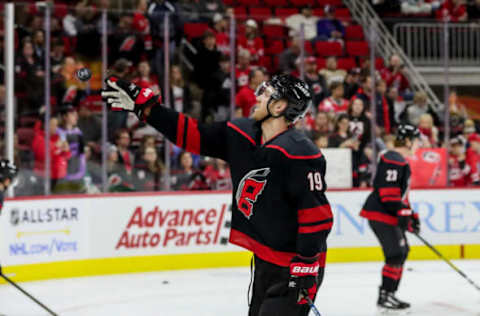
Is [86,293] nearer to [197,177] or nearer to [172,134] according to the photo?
[197,177]

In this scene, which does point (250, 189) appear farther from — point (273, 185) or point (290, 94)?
point (290, 94)

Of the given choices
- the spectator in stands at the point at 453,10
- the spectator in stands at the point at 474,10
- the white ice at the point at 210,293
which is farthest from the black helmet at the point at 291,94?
the spectator in stands at the point at 474,10

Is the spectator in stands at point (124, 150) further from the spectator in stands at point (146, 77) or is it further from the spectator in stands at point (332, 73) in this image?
the spectator in stands at point (332, 73)

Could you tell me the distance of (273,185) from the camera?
2.95 meters

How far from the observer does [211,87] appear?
8156mm

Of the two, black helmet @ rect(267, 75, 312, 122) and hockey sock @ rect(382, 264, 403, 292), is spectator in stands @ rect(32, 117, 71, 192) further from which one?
black helmet @ rect(267, 75, 312, 122)

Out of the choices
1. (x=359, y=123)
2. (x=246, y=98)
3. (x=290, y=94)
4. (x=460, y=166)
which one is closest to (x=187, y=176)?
(x=246, y=98)

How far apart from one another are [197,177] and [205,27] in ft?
5.22

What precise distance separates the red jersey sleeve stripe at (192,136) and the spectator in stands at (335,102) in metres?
5.64

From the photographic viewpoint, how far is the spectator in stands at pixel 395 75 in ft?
29.4

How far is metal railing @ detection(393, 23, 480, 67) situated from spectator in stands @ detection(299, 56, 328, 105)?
147 centimetres

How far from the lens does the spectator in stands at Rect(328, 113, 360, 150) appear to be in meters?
8.42

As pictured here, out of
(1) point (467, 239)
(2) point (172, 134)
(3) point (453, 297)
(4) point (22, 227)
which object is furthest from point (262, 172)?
(1) point (467, 239)

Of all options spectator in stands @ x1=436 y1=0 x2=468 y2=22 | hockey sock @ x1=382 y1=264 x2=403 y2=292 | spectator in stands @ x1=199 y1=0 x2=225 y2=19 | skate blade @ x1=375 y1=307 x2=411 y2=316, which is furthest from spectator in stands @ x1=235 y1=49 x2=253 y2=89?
spectator in stands @ x1=436 y1=0 x2=468 y2=22
